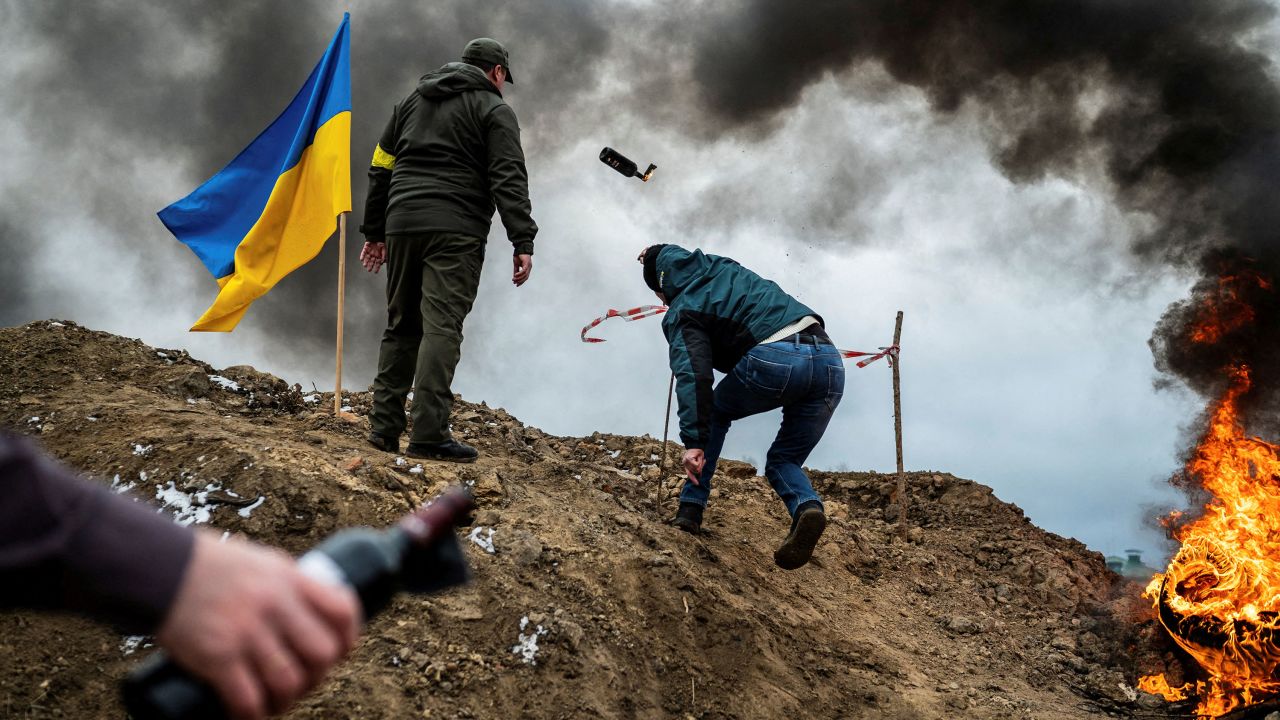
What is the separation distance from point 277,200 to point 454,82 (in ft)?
7.16

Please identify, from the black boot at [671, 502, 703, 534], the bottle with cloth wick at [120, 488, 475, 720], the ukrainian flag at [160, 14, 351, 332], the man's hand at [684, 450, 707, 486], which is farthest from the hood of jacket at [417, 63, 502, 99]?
the bottle with cloth wick at [120, 488, 475, 720]

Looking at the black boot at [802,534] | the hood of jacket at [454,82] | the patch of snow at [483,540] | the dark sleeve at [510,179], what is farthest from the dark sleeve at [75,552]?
the hood of jacket at [454,82]

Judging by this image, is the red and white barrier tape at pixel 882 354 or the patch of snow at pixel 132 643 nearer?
the patch of snow at pixel 132 643

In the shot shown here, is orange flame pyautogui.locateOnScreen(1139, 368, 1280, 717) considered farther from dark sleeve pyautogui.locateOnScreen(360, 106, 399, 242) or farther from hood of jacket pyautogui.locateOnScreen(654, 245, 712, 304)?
dark sleeve pyautogui.locateOnScreen(360, 106, 399, 242)

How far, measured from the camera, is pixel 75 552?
102 cm

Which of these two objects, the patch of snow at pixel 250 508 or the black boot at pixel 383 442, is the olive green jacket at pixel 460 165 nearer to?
the black boot at pixel 383 442

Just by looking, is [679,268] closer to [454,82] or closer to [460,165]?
[460,165]

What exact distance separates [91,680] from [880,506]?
8650 mm

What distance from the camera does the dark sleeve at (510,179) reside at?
19.5ft

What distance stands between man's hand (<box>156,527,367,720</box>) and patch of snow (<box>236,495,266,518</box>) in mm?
3796

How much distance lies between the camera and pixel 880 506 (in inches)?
415

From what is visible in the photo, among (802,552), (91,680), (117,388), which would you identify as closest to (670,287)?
(802,552)

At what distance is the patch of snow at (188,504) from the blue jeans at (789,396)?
317 cm

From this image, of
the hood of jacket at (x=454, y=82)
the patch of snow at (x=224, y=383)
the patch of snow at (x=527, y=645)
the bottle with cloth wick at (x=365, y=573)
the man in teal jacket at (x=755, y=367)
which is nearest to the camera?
the bottle with cloth wick at (x=365, y=573)
